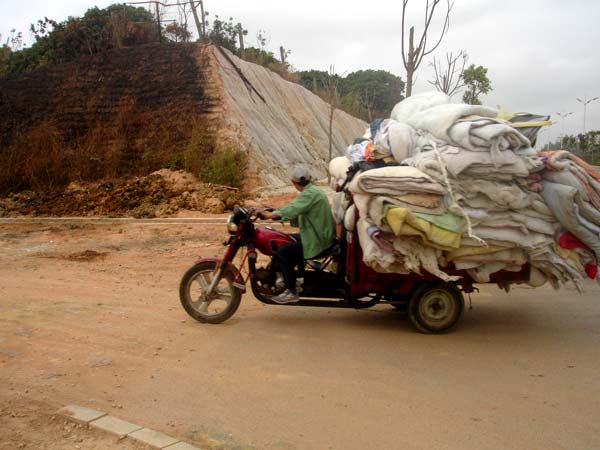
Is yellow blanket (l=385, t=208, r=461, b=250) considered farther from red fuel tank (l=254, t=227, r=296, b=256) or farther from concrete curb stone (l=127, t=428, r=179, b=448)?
concrete curb stone (l=127, t=428, r=179, b=448)

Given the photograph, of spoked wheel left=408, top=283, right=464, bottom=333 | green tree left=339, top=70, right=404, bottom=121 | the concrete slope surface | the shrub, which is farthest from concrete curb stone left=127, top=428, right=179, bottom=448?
green tree left=339, top=70, right=404, bottom=121

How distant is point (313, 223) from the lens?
5.79 metres

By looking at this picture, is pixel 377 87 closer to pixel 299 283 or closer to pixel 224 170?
pixel 224 170

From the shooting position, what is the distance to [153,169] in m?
18.3

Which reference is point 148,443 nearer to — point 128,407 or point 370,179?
point 128,407

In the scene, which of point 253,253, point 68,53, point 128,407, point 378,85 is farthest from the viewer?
point 378,85

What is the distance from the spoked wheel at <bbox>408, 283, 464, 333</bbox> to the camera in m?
5.74

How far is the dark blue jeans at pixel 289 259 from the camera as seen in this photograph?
5785 millimetres

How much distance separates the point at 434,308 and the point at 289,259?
141cm

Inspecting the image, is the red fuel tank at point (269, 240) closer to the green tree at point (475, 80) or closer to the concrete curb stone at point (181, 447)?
the concrete curb stone at point (181, 447)

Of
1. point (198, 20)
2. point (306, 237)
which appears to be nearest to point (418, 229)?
point (306, 237)

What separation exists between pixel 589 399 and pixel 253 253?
10.1 ft

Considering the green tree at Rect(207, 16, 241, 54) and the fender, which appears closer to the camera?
the fender

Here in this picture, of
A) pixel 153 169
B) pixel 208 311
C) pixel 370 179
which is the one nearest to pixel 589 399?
pixel 370 179
